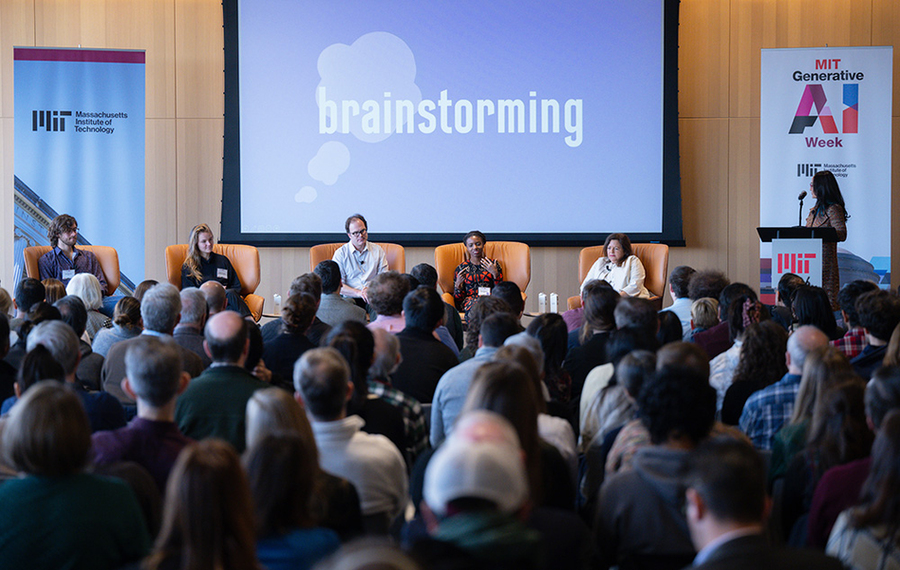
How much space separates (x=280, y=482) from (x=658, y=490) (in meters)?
0.87

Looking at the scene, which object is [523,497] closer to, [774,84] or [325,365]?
[325,365]

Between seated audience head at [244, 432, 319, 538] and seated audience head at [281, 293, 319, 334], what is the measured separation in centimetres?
226

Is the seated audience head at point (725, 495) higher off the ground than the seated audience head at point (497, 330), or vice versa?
the seated audience head at point (497, 330)

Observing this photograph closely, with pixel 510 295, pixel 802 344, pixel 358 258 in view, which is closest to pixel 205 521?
pixel 802 344

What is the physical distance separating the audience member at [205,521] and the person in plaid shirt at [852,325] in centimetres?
319

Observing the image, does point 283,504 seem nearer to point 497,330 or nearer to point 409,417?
point 409,417

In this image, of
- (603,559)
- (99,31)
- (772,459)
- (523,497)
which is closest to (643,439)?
(603,559)

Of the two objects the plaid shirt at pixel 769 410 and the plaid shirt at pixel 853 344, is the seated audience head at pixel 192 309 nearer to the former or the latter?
the plaid shirt at pixel 769 410

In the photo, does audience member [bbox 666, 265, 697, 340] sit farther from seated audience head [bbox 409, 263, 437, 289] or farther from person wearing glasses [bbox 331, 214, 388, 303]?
person wearing glasses [bbox 331, 214, 388, 303]

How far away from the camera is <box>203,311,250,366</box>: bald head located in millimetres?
2783

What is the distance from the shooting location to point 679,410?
201 centimetres

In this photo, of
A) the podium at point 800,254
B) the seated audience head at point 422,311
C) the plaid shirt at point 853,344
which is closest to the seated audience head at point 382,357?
the seated audience head at point 422,311

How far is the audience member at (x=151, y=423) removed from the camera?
2145 millimetres

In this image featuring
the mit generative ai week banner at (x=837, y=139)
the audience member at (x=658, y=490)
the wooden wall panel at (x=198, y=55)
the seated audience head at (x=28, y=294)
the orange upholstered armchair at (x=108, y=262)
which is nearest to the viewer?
the audience member at (x=658, y=490)
